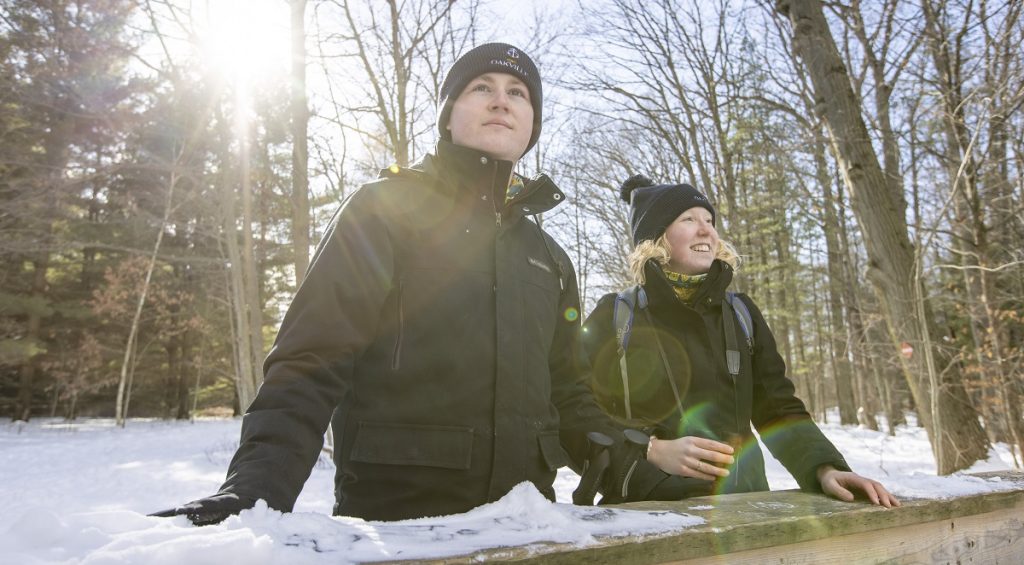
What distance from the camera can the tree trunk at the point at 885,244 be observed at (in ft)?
18.0

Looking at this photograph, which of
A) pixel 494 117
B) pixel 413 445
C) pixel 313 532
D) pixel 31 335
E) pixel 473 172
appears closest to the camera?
pixel 313 532

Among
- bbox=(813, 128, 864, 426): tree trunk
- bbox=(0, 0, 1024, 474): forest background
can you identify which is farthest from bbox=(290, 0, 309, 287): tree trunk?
bbox=(813, 128, 864, 426): tree trunk

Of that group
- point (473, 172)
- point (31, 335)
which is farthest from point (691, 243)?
point (31, 335)

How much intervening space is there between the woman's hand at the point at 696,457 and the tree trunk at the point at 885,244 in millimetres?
4592

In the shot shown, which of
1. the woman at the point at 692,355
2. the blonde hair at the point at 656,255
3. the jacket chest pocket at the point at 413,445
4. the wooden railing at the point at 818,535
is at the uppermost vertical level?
the blonde hair at the point at 656,255

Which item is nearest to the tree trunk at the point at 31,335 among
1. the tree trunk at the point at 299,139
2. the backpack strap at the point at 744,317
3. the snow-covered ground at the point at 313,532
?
the tree trunk at the point at 299,139

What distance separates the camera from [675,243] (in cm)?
284

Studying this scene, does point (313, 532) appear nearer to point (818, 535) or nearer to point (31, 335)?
point (818, 535)

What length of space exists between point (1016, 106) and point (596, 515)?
7.74 m

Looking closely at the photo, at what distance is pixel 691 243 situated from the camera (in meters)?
2.81

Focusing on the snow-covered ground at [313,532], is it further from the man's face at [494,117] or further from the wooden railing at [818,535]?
the man's face at [494,117]

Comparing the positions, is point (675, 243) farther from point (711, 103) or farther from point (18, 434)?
point (18, 434)

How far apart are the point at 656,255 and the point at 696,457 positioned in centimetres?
113

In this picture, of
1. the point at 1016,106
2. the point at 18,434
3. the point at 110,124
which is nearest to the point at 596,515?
the point at 1016,106
